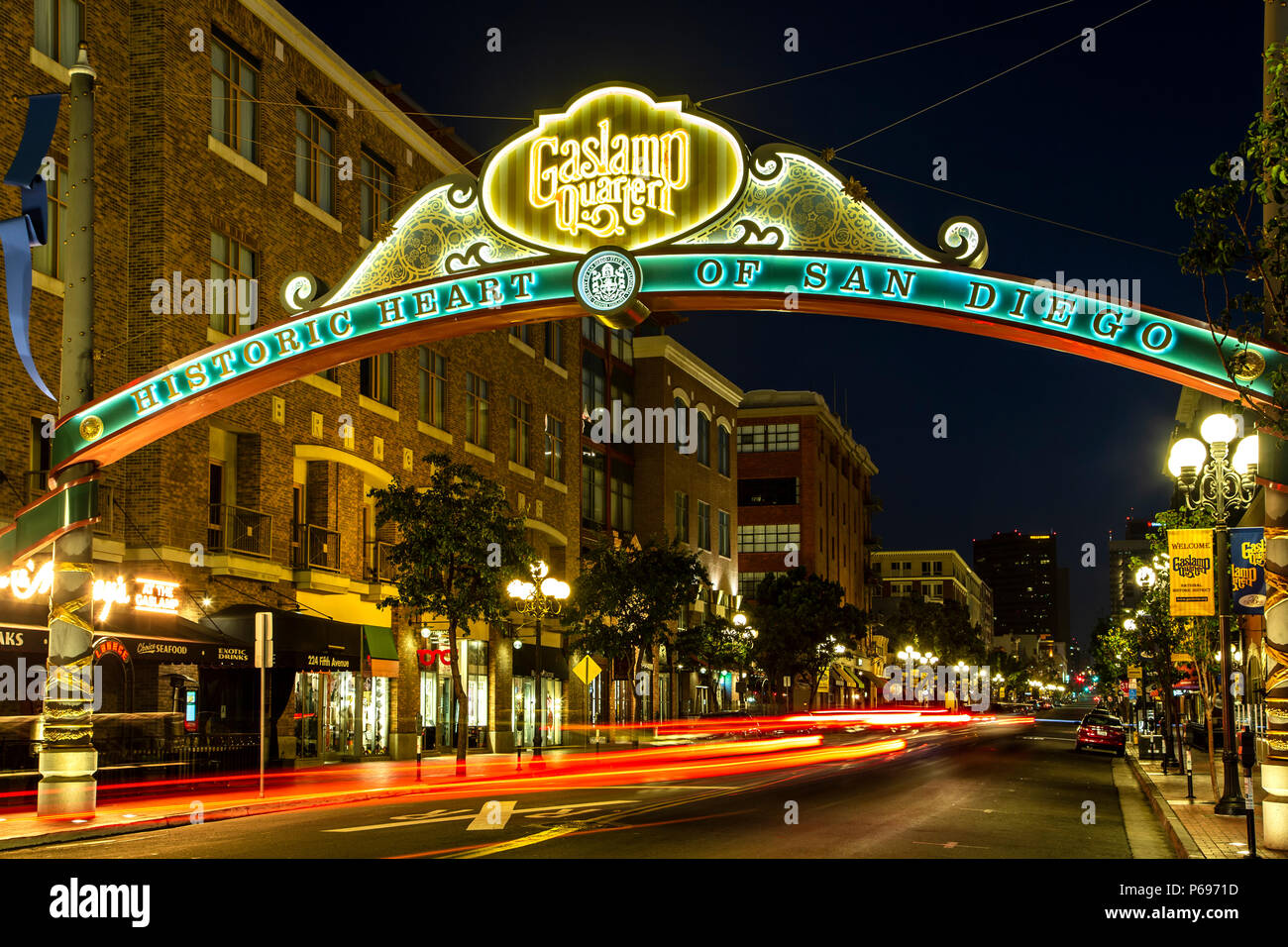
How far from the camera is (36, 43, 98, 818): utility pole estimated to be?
19312 millimetres

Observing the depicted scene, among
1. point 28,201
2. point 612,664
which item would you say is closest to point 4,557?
point 28,201

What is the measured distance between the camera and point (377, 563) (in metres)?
40.0

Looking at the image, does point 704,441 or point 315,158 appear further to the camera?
point 704,441

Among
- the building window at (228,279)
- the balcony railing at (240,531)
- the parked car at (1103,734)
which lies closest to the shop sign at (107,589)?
the balcony railing at (240,531)

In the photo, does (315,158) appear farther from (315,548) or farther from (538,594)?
(538,594)

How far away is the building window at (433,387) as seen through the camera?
4416cm

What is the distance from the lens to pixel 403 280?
19.3 meters

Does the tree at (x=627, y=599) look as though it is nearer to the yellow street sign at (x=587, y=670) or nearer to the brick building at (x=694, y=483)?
the yellow street sign at (x=587, y=670)

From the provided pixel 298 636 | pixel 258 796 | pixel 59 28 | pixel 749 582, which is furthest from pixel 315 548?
pixel 749 582

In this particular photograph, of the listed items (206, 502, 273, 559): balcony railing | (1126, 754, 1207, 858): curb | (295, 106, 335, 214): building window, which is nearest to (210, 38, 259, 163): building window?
(295, 106, 335, 214): building window

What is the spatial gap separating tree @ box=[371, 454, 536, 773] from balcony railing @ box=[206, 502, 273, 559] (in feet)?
9.55

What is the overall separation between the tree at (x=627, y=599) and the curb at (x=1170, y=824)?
2103 centimetres

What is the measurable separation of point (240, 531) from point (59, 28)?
11765mm

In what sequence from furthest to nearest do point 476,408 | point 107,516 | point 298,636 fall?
point 476,408 < point 298,636 < point 107,516
